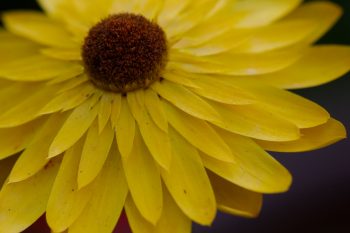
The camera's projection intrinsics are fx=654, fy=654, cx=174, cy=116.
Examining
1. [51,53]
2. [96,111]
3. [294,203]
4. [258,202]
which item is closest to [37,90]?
[51,53]

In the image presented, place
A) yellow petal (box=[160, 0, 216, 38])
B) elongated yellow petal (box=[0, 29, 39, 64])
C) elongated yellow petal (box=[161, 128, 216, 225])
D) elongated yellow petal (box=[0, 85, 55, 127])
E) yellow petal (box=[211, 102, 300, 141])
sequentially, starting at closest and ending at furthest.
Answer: elongated yellow petal (box=[161, 128, 216, 225]), yellow petal (box=[211, 102, 300, 141]), elongated yellow petal (box=[0, 85, 55, 127]), yellow petal (box=[160, 0, 216, 38]), elongated yellow petal (box=[0, 29, 39, 64])

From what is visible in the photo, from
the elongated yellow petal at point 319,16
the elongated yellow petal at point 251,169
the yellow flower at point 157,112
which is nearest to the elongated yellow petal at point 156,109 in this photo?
the yellow flower at point 157,112

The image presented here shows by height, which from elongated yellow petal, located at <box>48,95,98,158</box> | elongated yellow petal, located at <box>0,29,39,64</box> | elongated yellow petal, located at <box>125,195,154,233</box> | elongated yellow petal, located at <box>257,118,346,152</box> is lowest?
elongated yellow petal, located at <box>257,118,346,152</box>

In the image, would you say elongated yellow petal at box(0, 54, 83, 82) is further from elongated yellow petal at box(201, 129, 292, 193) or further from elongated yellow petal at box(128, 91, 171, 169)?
elongated yellow petal at box(201, 129, 292, 193)

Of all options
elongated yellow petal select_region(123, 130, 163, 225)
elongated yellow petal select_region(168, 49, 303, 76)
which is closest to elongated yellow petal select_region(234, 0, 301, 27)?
elongated yellow petal select_region(168, 49, 303, 76)

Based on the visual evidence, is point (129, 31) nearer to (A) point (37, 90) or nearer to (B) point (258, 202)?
(A) point (37, 90)

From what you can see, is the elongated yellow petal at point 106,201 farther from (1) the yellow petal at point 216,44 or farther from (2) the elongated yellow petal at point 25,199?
(1) the yellow petal at point 216,44

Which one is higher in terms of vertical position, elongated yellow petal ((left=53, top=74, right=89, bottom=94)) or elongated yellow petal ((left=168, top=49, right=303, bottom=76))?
elongated yellow petal ((left=53, top=74, right=89, bottom=94))
